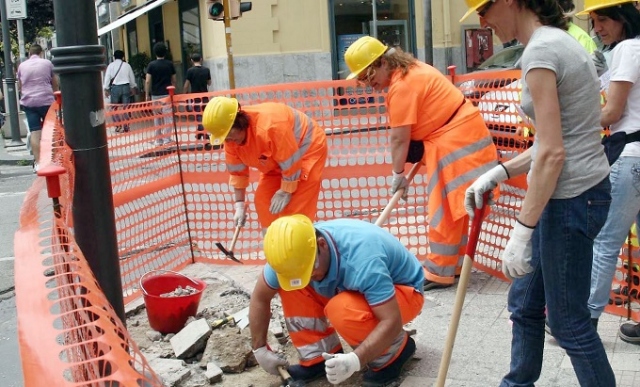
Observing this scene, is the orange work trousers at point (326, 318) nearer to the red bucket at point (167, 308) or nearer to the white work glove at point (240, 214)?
the red bucket at point (167, 308)

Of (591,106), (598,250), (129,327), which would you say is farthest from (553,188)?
(129,327)

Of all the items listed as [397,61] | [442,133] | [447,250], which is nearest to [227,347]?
[447,250]

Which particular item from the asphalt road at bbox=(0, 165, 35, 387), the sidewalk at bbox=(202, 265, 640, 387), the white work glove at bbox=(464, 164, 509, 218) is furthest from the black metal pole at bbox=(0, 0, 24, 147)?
the white work glove at bbox=(464, 164, 509, 218)

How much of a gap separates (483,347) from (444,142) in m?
1.32

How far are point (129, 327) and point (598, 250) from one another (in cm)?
274

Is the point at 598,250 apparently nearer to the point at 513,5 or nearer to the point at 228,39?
the point at 513,5

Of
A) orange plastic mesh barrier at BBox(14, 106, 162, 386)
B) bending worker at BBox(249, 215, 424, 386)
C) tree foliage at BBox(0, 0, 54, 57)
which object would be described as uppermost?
tree foliage at BBox(0, 0, 54, 57)

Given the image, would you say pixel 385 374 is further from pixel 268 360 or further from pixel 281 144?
pixel 281 144

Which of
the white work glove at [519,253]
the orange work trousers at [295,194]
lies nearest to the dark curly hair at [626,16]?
the white work glove at [519,253]

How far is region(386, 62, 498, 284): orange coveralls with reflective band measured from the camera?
469cm

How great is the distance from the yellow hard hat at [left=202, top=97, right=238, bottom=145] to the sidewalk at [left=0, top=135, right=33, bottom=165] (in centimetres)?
1087

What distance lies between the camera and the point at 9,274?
21.1 feet

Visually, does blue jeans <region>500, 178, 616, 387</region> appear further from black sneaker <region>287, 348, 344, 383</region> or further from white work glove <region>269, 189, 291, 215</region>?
white work glove <region>269, 189, 291, 215</region>

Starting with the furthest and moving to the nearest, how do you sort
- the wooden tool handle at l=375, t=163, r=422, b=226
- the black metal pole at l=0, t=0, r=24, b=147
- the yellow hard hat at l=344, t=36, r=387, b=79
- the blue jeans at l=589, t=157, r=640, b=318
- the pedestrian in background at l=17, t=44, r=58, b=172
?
the black metal pole at l=0, t=0, r=24, b=147 → the pedestrian in background at l=17, t=44, r=58, b=172 → the yellow hard hat at l=344, t=36, r=387, b=79 → the wooden tool handle at l=375, t=163, r=422, b=226 → the blue jeans at l=589, t=157, r=640, b=318
